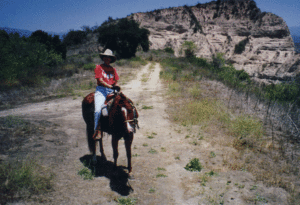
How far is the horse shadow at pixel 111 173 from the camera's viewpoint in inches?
141

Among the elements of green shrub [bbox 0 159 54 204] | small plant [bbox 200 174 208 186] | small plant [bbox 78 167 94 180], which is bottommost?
small plant [bbox 200 174 208 186]

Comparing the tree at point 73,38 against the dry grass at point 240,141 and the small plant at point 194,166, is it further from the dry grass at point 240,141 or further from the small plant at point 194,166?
the small plant at point 194,166

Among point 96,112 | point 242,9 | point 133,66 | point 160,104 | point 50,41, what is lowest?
point 160,104

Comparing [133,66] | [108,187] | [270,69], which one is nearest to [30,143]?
[108,187]

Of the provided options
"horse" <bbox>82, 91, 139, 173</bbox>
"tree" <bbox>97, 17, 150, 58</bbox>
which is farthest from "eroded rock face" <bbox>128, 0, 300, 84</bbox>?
"horse" <bbox>82, 91, 139, 173</bbox>

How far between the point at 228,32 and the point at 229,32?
11.6 inches

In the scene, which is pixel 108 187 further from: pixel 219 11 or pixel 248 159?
pixel 219 11

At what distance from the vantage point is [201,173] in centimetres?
423

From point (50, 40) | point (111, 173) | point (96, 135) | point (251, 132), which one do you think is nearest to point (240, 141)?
Result: point (251, 132)

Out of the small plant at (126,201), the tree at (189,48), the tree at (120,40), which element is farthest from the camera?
the tree at (189,48)

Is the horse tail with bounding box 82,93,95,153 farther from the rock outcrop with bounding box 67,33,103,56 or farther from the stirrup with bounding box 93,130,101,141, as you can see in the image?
→ the rock outcrop with bounding box 67,33,103,56

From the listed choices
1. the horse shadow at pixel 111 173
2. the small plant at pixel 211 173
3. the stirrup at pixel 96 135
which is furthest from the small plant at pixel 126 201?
the small plant at pixel 211 173

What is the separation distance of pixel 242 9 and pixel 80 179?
70.9 meters

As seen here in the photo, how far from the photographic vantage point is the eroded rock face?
47.9 meters
